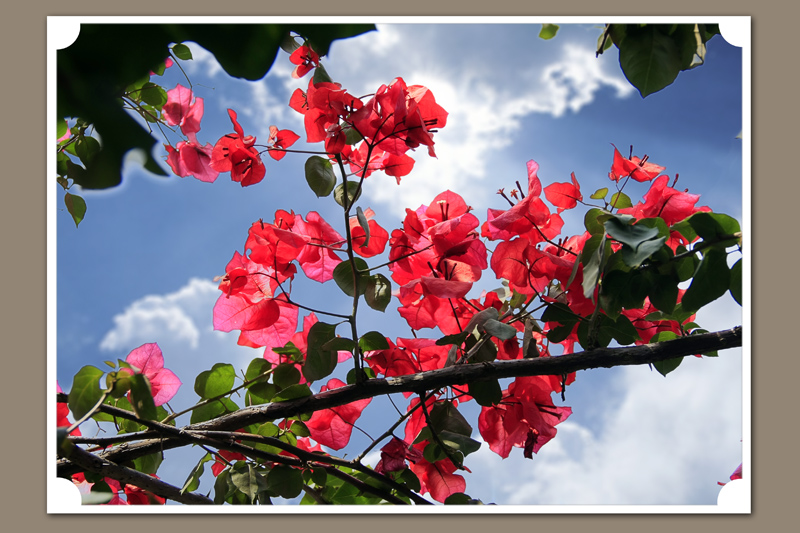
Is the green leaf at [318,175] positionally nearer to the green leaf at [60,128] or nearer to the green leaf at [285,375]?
the green leaf at [285,375]

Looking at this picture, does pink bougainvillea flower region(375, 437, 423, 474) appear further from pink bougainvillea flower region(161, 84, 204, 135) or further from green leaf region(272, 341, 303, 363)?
pink bougainvillea flower region(161, 84, 204, 135)

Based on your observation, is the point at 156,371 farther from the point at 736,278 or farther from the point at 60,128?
the point at 736,278

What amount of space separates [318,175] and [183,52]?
0.45 meters

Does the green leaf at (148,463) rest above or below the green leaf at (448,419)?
below

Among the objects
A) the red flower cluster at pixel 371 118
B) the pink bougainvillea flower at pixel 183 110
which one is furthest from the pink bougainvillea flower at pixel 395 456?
the pink bougainvillea flower at pixel 183 110

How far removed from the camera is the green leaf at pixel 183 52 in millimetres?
995

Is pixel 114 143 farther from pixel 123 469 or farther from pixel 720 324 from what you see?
pixel 720 324

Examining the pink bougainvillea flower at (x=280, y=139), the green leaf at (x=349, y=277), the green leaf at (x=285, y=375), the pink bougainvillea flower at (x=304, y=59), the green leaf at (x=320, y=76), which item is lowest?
the green leaf at (x=285, y=375)

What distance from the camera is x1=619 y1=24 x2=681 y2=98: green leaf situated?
675 mm

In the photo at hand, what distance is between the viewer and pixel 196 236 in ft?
3.33

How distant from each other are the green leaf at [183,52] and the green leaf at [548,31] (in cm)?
60

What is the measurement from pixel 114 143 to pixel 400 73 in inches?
24.0

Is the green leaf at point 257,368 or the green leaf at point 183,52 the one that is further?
the green leaf at point 183,52

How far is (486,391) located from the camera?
0.76 metres
